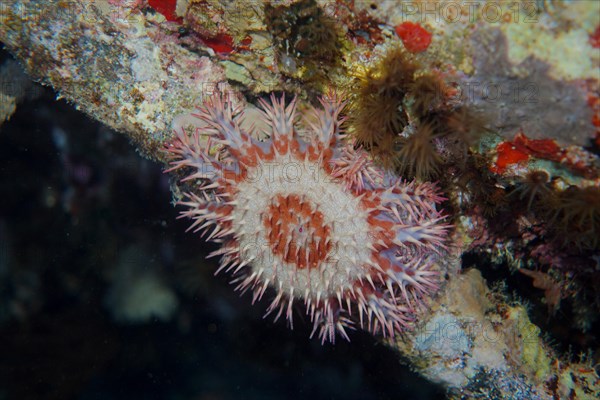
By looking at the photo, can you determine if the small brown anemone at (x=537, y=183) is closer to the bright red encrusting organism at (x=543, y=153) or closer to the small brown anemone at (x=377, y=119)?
the bright red encrusting organism at (x=543, y=153)

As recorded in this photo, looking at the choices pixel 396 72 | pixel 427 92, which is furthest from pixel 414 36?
pixel 427 92

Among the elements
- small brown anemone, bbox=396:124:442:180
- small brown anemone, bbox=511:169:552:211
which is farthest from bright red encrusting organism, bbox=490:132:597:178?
small brown anemone, bbox=396:124:442:180

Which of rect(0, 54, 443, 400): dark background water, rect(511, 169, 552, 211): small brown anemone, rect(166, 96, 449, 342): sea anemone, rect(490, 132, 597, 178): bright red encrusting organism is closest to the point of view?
rect(490, 132, 597, 178): bright red encrusting organism

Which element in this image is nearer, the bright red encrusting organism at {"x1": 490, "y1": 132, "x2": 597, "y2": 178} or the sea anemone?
the bright red encrusting organism at {"x1": 490, "y1": 132, "x2": 597, "y2": 178}

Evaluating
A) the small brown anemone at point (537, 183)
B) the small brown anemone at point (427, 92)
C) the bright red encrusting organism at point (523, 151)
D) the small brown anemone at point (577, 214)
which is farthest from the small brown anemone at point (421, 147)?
the small brown anemone at point (577, 214)

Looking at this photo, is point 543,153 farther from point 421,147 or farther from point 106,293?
point 106,293

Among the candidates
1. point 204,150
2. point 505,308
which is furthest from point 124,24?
point 505,308

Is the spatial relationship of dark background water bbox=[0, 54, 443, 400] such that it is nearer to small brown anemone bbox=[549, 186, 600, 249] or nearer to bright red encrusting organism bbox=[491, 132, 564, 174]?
small brown anemone bbox=[549, 186, 600, 249]
